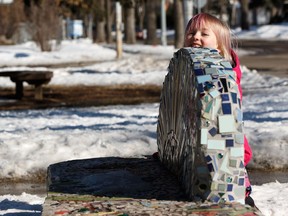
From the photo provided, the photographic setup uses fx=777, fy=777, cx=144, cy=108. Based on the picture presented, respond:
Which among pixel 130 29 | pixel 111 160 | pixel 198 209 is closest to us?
pixel 198 209

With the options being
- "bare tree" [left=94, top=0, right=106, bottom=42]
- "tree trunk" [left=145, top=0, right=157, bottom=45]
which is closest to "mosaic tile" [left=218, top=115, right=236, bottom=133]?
"tree trunk" [left=145, top=0, right=157, bottom=45]

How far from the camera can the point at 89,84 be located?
19719 millimetres

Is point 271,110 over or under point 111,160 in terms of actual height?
under

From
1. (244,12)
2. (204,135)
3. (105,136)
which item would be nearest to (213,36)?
(204,135)

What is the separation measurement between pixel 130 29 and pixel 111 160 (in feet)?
149

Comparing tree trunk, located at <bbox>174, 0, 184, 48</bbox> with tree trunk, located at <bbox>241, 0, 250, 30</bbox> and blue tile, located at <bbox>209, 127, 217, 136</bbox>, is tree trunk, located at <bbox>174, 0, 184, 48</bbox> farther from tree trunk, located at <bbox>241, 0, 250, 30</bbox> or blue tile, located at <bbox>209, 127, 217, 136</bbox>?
blue tile, located at <bbox>209, 127, 217, 136</bbox>

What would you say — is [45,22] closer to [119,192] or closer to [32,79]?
[32,79]

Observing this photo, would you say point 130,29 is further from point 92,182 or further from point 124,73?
point 92,182

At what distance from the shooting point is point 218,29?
14.8 ft

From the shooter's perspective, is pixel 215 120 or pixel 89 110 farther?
pixel 89 110

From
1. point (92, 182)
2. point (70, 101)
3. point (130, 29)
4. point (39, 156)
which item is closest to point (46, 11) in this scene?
point (130, 29)

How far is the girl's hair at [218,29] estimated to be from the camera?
4494 millimetres

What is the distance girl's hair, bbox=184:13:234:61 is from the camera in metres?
4.49

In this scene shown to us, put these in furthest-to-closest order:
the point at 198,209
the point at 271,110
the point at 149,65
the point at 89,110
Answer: the point at 149,65 < the point at 89,110 < the point at 271,110 < the point at 198,209
